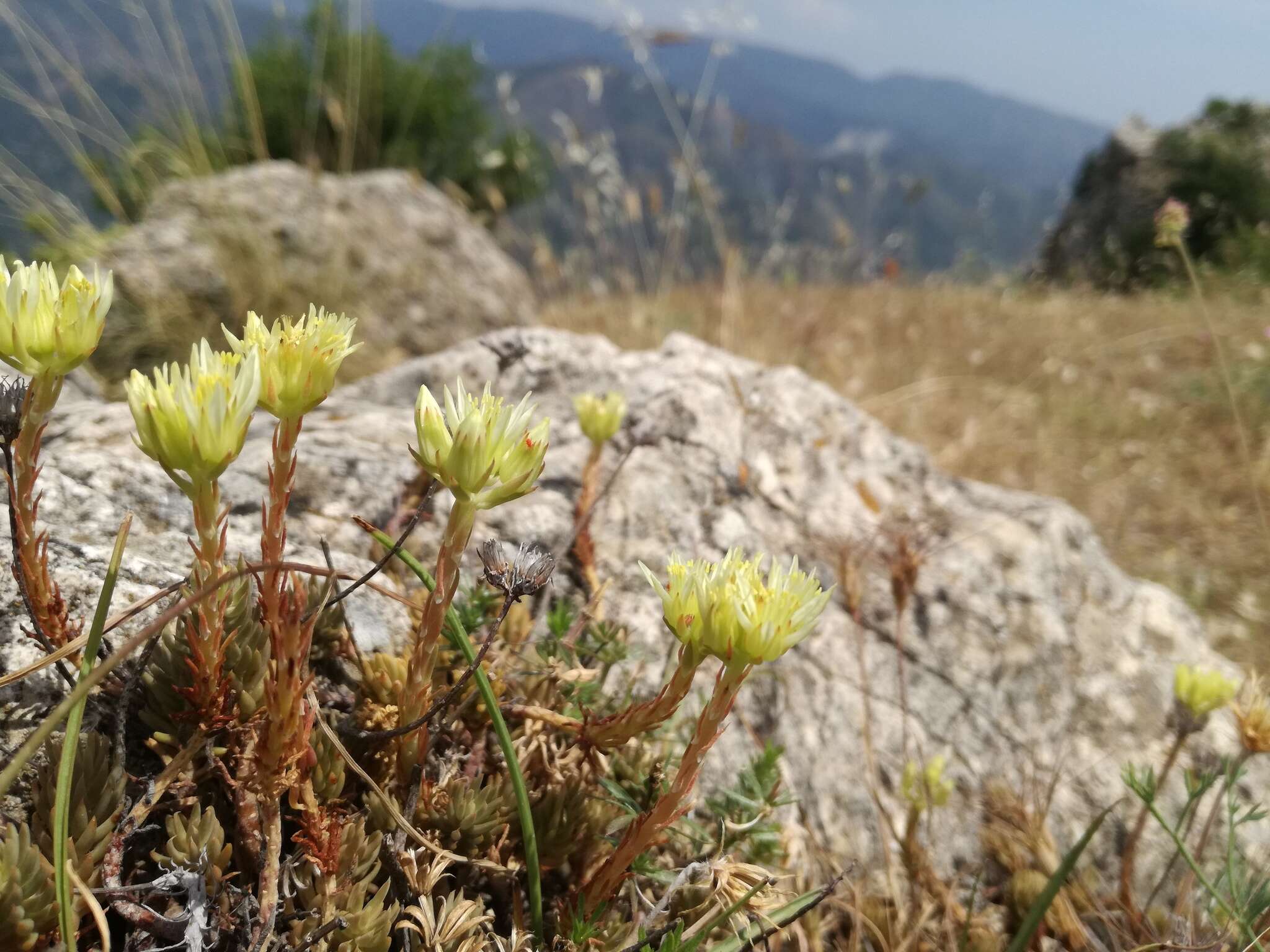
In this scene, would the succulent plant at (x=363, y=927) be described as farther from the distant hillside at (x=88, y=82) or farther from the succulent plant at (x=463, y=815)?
the distant hillside at (x=88, y=82)

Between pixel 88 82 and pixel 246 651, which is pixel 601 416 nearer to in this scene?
pixel 246 651

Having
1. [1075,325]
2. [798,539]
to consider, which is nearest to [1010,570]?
[798,539]

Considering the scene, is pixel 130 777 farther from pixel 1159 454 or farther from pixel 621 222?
pixel 1159 454

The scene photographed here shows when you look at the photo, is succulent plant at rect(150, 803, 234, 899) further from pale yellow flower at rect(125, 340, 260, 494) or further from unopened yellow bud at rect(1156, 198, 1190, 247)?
unopened yellow bud at rect(1156, 198, 1190, 247)

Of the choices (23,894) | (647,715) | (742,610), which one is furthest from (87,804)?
(742,610)

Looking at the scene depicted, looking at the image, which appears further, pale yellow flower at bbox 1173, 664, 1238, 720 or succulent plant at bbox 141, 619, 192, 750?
pale yellow flower at bbox 1173, 664, 1238, 720

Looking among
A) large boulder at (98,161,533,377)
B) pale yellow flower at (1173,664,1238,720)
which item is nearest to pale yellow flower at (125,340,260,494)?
pale yellow flower at (1173,664,1238,720)
